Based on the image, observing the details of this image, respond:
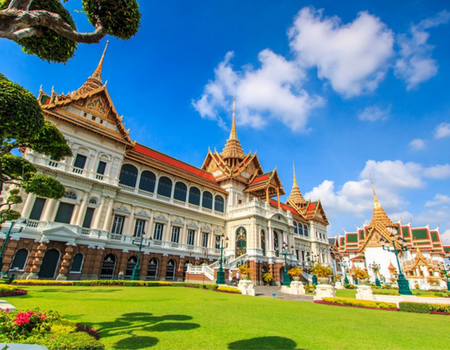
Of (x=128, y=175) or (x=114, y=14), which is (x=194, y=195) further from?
(x=114, y=14)

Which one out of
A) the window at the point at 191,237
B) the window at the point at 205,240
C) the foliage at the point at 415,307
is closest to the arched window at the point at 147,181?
the window at the point at 191,237

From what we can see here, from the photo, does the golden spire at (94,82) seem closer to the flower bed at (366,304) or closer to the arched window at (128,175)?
the arched window at (128,175)

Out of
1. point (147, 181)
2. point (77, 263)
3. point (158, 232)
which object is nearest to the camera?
point (77, 263)

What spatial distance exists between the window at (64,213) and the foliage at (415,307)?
22702 millimetres

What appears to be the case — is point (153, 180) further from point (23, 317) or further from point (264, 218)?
point (23, 317)

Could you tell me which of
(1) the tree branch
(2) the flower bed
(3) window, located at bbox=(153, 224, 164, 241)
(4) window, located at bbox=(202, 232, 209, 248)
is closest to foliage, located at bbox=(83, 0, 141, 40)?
(1) the tree branch

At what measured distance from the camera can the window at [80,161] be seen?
A: 21325 mm

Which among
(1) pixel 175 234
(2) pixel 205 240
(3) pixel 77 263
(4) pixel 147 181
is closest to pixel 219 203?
(2) pixel 205 240

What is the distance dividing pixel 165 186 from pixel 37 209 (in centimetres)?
1204

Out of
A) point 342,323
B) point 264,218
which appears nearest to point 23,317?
point 342,323

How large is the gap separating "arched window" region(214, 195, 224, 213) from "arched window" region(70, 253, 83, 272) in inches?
643

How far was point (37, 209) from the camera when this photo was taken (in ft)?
61.0

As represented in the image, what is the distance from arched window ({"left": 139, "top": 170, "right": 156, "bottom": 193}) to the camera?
26.2 meters

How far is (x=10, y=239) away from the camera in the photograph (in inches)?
663
